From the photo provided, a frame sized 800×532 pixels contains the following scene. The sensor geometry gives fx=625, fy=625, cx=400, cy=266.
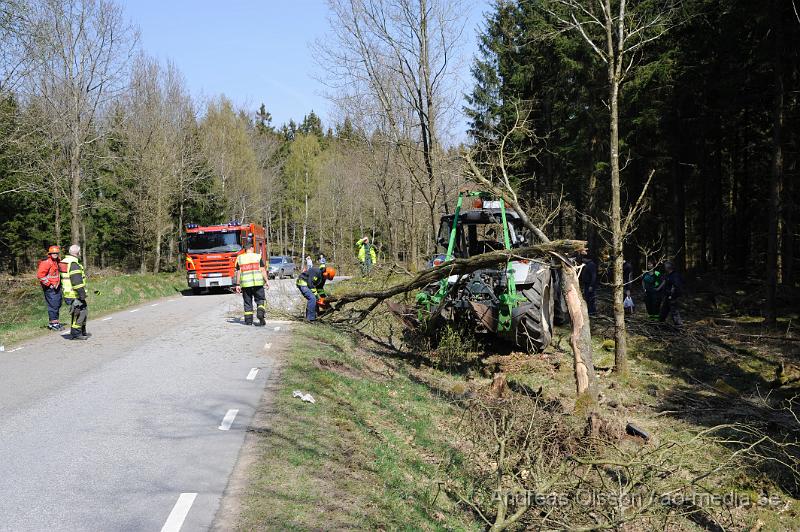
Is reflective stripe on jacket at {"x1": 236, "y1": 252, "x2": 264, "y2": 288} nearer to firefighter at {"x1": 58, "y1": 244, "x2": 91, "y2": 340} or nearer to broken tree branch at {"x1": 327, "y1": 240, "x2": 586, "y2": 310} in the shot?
broken tree branch at {"x1": 327, "y1": 240, "x2": 586, "y2": 310}

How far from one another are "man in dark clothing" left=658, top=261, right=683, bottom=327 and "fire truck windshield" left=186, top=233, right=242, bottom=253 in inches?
631

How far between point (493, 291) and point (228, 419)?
605 cm

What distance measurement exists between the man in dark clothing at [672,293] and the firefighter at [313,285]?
8.75 meters

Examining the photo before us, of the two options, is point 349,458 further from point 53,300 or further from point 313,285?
point 53,300

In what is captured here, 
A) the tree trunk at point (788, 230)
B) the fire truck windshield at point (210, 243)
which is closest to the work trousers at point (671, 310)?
the tree trunk at point (788, 230)

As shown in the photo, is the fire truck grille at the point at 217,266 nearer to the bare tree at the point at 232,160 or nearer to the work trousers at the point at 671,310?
the work trousers at the point at 671,310

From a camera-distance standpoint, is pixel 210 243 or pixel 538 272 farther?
pixel 210 243

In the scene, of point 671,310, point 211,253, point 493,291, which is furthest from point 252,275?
point 211,253

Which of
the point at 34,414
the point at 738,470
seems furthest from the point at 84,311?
the point at 738,470

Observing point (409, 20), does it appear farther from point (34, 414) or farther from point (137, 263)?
point (137, 263)

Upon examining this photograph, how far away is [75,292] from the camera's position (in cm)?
1232

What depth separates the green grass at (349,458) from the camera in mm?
4918

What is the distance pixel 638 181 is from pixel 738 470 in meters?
24.6

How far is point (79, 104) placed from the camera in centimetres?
2652
